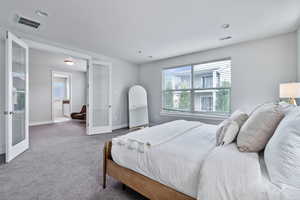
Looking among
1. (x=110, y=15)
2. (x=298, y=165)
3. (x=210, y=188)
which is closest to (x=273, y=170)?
(x=298, y=165)

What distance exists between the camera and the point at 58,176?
1.99m

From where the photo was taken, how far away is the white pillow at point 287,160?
801mm

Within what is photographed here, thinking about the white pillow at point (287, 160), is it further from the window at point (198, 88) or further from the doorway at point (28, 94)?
the doorway at point (28, 94)

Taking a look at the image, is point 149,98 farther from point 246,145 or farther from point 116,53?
point 246,145

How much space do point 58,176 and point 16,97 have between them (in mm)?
1995

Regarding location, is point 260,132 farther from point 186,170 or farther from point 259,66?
point 259,66

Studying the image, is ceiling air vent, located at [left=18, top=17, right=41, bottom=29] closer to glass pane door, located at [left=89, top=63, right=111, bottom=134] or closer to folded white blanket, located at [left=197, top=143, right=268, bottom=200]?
glass pane door, located at [left=89, top=63, right=111, bottom=134]

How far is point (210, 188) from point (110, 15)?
2.66 m

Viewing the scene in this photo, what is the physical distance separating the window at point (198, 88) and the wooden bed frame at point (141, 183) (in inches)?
127

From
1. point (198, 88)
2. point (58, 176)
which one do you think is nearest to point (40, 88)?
point (58, 176)

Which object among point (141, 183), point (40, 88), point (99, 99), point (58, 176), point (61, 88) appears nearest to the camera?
point (141, 183)

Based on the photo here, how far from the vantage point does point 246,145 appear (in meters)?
1.09

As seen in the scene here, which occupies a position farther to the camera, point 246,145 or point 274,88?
point 274,88

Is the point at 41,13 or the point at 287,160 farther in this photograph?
the point at 41,13
